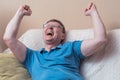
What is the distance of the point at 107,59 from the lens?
1541mm

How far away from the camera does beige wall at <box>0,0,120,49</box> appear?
1.92m

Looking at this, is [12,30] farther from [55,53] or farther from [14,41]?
[55,53]

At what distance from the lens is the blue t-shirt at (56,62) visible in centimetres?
145

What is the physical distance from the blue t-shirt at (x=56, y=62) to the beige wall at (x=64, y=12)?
0.40 meters

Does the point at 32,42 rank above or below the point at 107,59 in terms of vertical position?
above

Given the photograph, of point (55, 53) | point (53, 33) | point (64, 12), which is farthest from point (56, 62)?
point (64, 12)

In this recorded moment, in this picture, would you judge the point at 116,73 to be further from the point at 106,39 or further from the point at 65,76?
the point at 65,76

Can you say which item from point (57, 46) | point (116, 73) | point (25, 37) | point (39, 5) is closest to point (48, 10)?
point (39, 5)

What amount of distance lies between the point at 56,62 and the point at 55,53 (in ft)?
0.26

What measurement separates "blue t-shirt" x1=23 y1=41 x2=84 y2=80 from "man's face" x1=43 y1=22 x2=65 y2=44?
0.06 m

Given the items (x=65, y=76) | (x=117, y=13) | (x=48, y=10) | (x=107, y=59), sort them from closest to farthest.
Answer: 1. (x=65, y=76)
2. (x=107, y=59)
3. (x=117, y=13)
4. (x=48, y=10)

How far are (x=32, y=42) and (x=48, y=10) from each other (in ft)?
1.35

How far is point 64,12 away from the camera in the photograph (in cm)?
202

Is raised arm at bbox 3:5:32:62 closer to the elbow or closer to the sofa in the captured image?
the sofa
